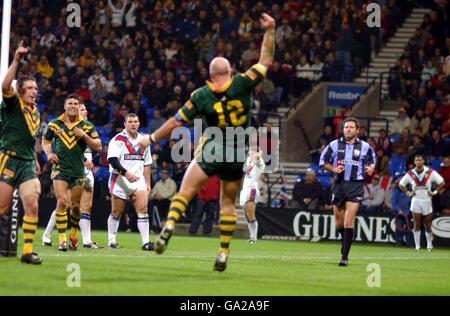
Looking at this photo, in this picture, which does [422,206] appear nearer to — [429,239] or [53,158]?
[429,239]

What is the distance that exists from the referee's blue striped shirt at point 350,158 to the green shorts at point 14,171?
541cm

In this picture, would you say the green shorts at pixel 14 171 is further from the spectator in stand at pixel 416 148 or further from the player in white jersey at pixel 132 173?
the spectator in stand at pixel 416 148

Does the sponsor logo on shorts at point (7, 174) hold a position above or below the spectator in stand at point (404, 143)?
above

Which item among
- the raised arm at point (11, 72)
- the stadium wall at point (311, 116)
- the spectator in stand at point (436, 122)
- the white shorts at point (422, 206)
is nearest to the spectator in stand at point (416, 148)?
the spectator in stand at point (436, 122)

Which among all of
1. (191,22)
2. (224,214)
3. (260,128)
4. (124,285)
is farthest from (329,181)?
(124,285)

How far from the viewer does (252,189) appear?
2438 cm

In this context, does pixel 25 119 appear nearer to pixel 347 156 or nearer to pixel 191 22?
pixel 347 156

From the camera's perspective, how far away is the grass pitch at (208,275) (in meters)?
10.5

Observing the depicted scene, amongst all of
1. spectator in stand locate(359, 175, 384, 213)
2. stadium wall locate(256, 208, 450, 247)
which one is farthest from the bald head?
spectator in stand locate(359, 175, 384, 213)

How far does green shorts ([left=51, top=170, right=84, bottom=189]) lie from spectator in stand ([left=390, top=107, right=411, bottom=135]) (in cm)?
1418

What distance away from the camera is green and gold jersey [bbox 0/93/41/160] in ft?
41.6

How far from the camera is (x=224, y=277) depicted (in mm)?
12031

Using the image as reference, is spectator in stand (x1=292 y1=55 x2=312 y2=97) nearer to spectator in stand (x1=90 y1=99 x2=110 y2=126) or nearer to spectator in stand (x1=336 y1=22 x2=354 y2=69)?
spectator in stand (x1=336 y1=22 x2=354 y2=69)

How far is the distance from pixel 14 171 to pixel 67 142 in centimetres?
379
